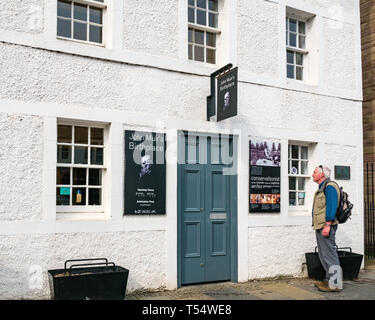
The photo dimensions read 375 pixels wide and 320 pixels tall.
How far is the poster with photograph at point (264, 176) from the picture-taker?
915 centimetres

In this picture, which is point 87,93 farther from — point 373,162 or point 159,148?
point 373,162

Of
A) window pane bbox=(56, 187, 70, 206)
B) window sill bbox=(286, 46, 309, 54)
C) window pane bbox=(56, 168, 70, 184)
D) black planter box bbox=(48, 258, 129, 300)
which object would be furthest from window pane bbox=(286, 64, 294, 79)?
black planter box bbox=(48, 258, 129, 300)

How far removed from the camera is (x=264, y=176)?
9305 millimetres

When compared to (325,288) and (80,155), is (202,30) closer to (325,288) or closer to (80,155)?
(80,155)

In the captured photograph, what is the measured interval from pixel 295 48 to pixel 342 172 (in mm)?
2762

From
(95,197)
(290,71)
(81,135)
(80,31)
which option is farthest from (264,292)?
(80,31)

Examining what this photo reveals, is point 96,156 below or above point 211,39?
below

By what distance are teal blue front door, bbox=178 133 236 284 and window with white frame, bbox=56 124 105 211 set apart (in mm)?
1419

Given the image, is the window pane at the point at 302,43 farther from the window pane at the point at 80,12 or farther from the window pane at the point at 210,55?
the window pane at the point at 80,12

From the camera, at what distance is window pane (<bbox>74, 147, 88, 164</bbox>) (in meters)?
7.65

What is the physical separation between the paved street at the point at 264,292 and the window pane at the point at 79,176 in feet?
6.20

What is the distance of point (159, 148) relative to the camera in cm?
815

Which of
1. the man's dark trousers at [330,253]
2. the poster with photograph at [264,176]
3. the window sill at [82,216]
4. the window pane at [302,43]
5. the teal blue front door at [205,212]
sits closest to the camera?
the window sill at [82,216]

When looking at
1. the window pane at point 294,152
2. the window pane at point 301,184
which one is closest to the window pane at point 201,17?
the window pane at point 294,152
